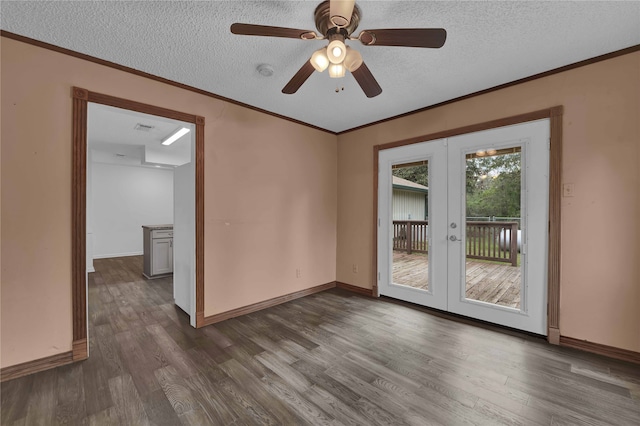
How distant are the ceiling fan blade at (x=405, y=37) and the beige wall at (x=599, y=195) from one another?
1798mm

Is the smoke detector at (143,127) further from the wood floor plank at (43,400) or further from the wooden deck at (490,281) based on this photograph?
the wooden deck at (490,281)

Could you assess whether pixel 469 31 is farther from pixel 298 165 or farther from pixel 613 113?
pixel 298 165

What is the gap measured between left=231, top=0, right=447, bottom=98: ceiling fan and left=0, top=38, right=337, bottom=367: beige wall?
1.65m

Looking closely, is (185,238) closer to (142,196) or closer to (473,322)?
(473,322)

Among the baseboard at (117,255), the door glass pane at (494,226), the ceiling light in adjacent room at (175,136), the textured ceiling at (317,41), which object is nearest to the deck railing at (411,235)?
the door glass pane at (494,226)

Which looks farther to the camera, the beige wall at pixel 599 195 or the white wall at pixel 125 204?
the white wall at pixel 125 204

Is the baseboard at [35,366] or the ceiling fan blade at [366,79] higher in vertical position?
the ceiling fan blade at [366,79]

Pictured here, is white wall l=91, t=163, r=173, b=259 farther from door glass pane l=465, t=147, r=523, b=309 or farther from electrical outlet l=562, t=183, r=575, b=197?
electrical outlet l=562, t=183, r=575, b=197

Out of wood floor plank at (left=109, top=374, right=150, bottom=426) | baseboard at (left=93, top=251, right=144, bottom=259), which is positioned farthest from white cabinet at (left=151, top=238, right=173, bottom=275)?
baseboard at (left=93, top=251, right=144, bottom=259)

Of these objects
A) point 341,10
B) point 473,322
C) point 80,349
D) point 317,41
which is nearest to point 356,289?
point 473,322

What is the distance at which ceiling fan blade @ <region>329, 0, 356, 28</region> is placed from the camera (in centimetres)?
137

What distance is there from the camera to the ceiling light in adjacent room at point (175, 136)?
14.2 ft

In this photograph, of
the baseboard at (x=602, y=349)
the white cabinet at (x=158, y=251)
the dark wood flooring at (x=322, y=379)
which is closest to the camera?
the dark wood flooring at (x=322, y=379)

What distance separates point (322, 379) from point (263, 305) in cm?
164
